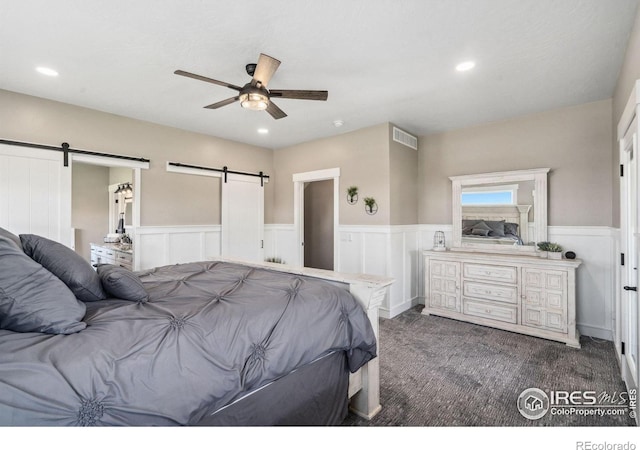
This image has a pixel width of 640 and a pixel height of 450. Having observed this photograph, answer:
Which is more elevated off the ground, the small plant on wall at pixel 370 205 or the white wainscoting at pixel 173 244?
the small plant on wall at pixel 370 205

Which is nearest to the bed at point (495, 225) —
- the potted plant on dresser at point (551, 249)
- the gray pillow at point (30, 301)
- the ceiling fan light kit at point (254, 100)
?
Result: the potted plant on dresser at point (551, 249)

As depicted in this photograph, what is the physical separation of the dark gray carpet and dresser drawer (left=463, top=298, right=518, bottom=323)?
0.16 m

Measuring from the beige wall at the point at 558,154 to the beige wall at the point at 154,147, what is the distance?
3229 mm

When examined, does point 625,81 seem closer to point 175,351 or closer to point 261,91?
point 261,91

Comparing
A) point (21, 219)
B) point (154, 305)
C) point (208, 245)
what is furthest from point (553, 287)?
point (21, 219)

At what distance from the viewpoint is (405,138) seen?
441 cm

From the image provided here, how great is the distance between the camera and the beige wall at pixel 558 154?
336 centimetres

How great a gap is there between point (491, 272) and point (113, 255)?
5.42 metres

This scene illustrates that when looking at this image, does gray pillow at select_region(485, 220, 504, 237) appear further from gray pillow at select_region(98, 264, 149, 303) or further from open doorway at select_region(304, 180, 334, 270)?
gray pillow at select_region(98, 264, 149, 303)

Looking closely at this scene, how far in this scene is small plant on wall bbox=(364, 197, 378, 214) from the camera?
423 cm

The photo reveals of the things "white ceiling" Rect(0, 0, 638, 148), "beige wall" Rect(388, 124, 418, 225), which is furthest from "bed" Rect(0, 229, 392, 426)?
"beige wall" Rect(388, 124, 418, 225)

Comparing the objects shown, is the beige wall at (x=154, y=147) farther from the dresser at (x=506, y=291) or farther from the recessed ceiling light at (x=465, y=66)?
the recessed ceiling light at (x=465, y=66)

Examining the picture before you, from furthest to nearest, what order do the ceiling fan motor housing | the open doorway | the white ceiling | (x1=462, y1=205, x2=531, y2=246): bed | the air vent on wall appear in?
1. the open doorway
2. the air vent on wall
3. (x1=462, y1=205, x2=531, y2=246): bed
4. the ceiling fan motor housing
5. the white ceiling

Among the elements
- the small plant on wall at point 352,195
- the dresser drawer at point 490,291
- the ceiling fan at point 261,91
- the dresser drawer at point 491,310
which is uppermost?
the ceiling fan at point 261,91
